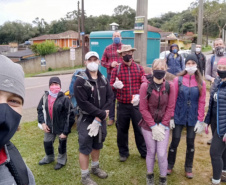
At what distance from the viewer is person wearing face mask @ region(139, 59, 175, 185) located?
328 centimetres

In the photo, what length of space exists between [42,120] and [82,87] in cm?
110

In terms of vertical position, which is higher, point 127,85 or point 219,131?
point 127,85

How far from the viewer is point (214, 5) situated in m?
46.5

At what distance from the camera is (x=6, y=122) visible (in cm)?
92

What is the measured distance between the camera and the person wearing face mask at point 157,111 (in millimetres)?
3283

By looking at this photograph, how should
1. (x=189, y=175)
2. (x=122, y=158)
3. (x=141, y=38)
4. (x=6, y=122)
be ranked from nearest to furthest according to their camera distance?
(x=6, y=122) < (x=189, y=175) < (x=122, y=158) < (x=141, y=38)

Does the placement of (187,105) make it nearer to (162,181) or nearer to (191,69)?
(191,69)

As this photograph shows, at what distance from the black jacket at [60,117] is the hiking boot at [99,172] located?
2.39 ft

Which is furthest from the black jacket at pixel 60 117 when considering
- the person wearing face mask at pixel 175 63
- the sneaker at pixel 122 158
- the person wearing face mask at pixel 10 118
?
the person wearing face mask at pixel 175 63

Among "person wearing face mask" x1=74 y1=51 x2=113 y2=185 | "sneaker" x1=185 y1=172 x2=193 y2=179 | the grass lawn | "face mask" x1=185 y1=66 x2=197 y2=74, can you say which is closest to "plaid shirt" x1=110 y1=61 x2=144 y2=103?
"person wearing face mask" x1=74 y1=51 x2=113 y2=185

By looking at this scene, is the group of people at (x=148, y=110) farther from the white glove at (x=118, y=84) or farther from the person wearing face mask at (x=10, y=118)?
the person wearing face mask at (x=10, y=118)

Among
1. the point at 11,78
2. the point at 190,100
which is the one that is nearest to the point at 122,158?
the point at 190,100

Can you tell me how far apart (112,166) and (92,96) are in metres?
1.43

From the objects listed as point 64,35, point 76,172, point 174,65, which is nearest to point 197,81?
point 76,172
